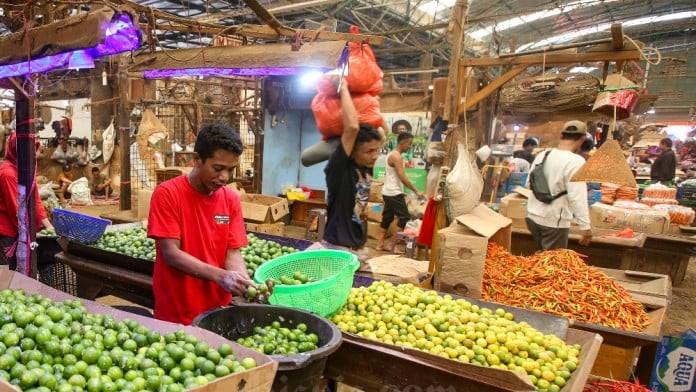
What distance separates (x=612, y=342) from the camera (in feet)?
10.6

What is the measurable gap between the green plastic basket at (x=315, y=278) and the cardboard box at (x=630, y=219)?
6868mm

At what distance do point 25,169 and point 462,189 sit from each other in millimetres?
4101

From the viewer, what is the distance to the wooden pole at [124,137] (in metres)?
8.04

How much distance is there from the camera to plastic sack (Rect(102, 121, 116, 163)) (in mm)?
11570

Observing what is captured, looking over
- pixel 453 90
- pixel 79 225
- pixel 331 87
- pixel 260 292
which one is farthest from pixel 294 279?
pixel 453 90

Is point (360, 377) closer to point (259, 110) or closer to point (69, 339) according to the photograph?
point (69, 339)

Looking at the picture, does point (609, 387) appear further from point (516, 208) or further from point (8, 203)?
point (8, 203)

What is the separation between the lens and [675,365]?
11.7 feet

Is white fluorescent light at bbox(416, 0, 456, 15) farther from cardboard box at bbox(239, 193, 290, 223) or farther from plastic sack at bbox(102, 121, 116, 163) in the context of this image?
plastic sack at bbox(102, 121, 116, 163)

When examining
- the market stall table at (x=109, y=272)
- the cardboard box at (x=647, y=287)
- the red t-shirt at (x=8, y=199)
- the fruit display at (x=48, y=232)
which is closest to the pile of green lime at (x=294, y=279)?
the market stall table at (x=109, y=272)

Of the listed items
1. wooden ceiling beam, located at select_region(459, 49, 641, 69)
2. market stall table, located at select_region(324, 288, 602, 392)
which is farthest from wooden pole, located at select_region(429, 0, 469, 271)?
market stall table, located at select_region(324, 288, 602, 392)

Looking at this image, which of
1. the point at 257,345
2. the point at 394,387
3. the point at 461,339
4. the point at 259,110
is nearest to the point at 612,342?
the point at 461,339

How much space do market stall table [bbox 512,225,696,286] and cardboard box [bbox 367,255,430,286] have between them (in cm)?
345

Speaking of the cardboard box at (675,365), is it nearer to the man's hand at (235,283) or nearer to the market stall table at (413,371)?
the market stall table at (413,371)
